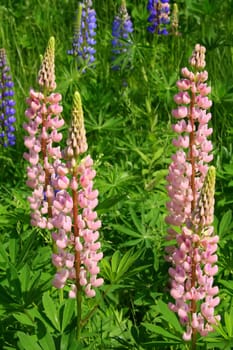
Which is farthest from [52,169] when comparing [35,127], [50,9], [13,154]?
[50,9]

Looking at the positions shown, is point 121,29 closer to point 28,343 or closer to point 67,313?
point 67,313

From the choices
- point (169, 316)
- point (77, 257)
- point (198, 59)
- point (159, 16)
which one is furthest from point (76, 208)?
point (159, 16)

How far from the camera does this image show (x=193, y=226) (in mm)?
1806

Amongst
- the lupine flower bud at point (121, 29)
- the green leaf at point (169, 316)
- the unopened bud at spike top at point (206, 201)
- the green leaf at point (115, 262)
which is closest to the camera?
the unopened bud at spike top at point (206, 201)

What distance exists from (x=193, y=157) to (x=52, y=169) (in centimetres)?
45

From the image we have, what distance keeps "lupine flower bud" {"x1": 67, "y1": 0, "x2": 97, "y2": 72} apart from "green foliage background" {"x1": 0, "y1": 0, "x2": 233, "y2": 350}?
92mm

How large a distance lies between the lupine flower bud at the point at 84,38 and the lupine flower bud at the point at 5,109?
0.50 metres

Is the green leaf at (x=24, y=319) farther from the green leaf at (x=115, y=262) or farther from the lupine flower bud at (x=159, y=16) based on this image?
the lupine flower bud at (x=159, y=16)

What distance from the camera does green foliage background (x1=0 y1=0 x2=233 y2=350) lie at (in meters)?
2.04

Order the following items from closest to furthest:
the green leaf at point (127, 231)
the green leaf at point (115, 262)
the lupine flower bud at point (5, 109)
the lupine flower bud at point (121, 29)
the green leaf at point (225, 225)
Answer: the green leaf at point (115, 262)
the green leaf at point (225, 225)
the green leaf at point (127, 231)
the lupine flower bud at point (5, 109)
the lupine flower bud at point (121, 29)

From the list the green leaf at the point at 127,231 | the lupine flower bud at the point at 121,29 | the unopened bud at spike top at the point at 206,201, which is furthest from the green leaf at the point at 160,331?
the lupine flower bud at the point at 121,29

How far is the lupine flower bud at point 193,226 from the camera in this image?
1795 mm

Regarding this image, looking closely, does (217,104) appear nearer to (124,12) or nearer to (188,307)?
(124,12)

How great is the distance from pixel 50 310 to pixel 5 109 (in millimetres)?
2015
